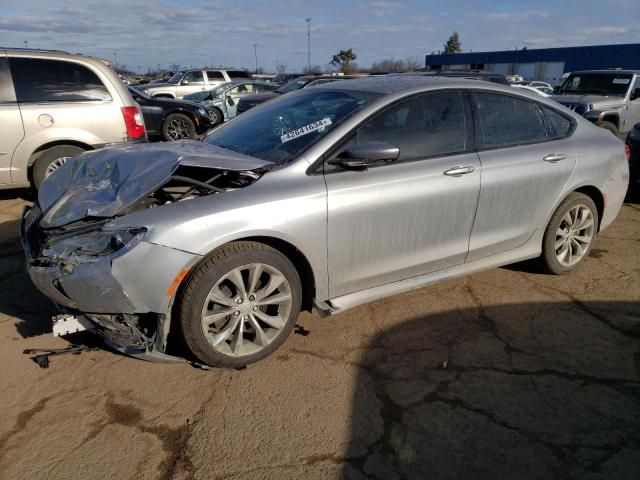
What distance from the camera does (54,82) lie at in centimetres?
604

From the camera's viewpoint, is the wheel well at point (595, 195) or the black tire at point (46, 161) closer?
the wheel well at point (595, 195)

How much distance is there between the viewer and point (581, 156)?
4.07 metres

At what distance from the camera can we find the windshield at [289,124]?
10.6 feet

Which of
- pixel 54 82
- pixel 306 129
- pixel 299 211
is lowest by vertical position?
pixel 299 211

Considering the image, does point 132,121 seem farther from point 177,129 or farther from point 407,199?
point 177,129

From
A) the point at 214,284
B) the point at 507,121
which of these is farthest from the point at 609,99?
the point at 214,284

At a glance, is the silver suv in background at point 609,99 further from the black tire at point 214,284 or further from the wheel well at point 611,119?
the black tire at point 214,284

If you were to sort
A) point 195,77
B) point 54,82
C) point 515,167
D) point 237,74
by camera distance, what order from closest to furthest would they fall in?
point 515,167
point 54,82
point 195,77
point 237,74

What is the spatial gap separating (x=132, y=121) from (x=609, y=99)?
1023 centimetres

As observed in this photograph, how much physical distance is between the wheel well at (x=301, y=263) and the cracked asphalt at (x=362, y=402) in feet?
1.14

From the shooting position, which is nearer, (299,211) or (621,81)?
(299,211)

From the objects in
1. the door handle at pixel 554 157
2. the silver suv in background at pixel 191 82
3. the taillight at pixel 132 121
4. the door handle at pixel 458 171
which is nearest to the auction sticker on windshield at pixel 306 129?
the door handle at pixel 458 171

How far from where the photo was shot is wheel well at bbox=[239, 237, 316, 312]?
2940mm

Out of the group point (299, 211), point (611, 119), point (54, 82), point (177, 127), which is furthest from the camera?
point (177, 127)
